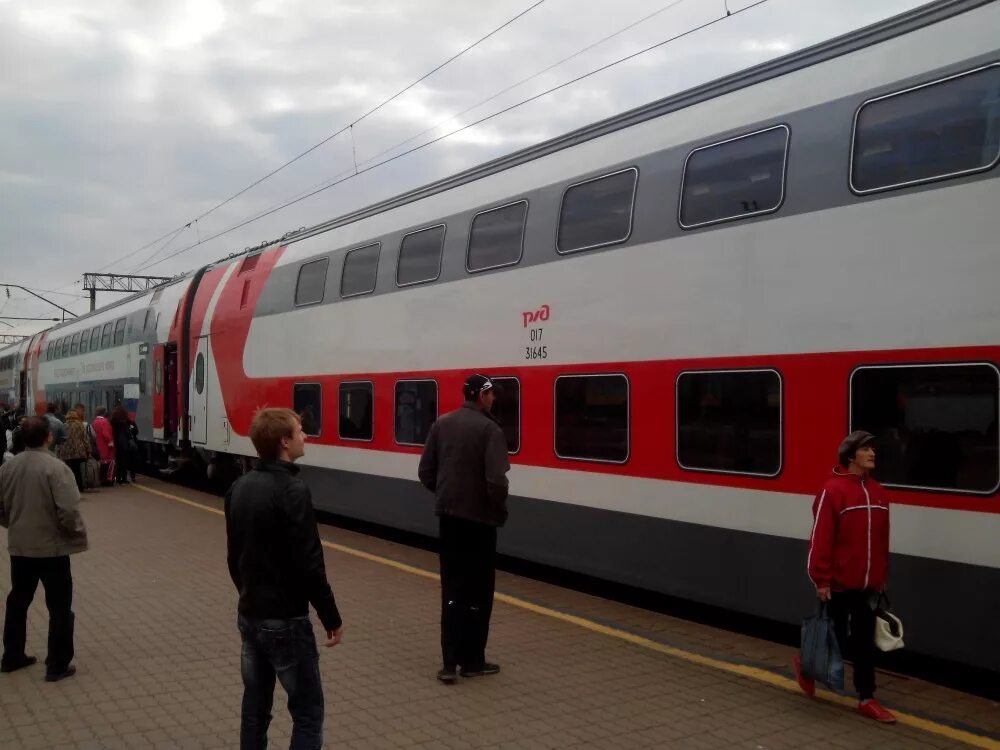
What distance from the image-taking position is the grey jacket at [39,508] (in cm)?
583

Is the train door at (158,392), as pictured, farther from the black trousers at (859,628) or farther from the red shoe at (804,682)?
the black trousers at (859,628)

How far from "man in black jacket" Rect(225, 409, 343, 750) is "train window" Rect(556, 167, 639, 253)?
452cm

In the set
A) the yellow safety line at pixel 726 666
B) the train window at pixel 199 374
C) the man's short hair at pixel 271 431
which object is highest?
the train window at pixel 199 374

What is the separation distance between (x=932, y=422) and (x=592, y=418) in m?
3.02

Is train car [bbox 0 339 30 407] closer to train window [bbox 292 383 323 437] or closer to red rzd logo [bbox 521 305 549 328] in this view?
train window [bbox 292 383 323 437]

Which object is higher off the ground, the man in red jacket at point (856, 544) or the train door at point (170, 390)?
the train door at point (170, 390)

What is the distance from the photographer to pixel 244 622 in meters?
3.82

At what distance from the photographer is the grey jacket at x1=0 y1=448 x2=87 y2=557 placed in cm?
583

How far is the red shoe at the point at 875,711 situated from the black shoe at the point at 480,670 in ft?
7.15

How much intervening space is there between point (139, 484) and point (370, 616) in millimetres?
13446

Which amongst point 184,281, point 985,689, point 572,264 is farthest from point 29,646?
point 184,281

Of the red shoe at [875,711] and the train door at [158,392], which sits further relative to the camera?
the train door at [158,392]

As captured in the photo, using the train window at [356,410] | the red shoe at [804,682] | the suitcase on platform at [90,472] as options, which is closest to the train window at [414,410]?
the train window at [356,410]

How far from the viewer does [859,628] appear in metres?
5.12
